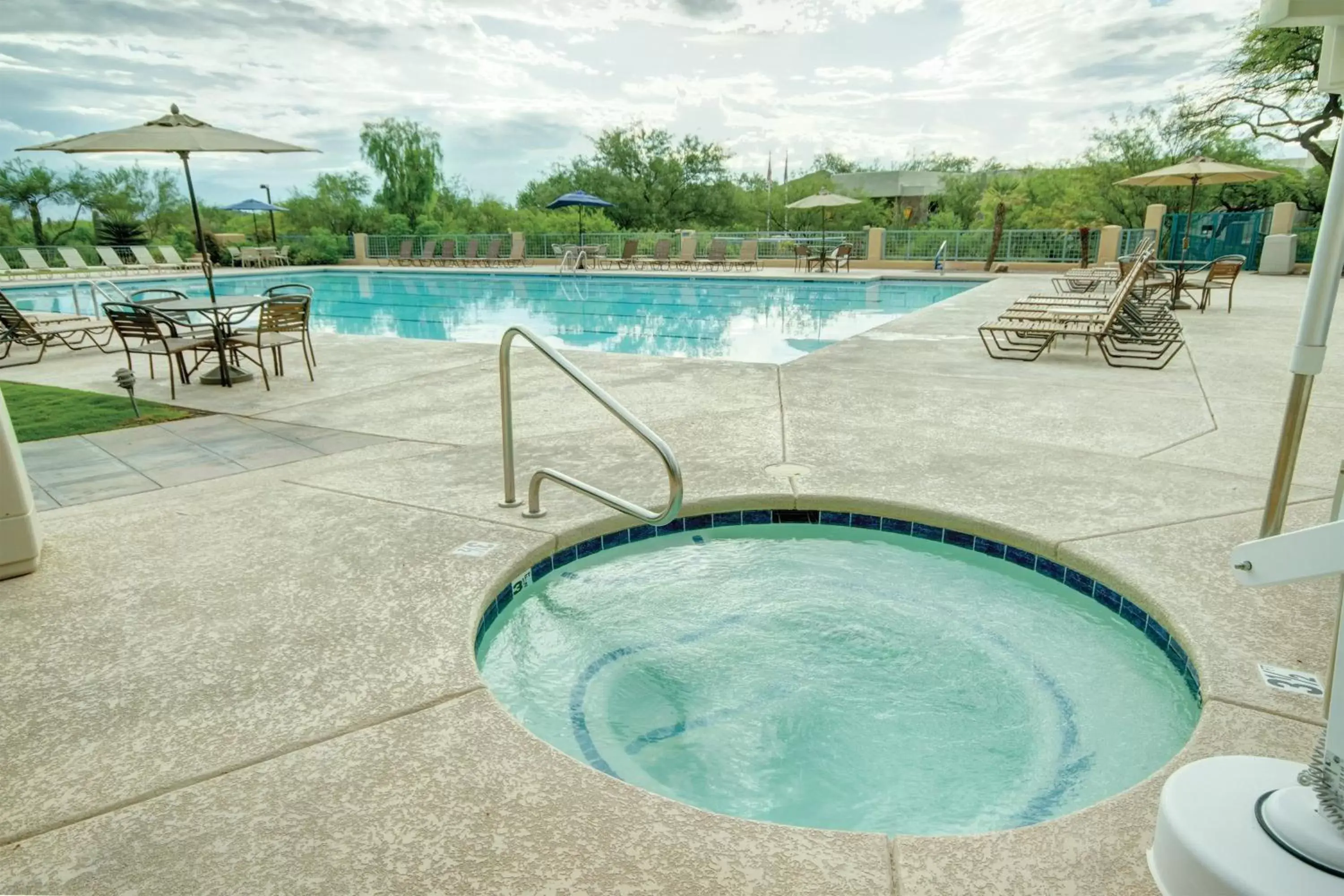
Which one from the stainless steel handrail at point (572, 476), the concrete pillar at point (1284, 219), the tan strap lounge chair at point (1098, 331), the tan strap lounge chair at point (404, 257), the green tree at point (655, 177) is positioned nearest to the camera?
the stainless steel handrail at point (572, 476)

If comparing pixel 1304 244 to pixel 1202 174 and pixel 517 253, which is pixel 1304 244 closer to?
pixel 1202 174

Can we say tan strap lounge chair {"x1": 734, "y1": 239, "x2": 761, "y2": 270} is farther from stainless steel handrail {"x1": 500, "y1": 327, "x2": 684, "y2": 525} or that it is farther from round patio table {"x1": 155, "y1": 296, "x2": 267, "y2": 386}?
stainless steel handrail {"x1": 500, "y1": 327, "x2": 684, "y2": 525}

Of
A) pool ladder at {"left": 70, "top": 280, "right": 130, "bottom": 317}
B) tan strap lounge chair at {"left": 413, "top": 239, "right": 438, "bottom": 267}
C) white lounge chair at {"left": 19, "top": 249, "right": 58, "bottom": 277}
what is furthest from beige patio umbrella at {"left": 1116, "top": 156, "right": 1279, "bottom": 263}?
white lounge chair at {"left": 19, "top": 249, "right": 58, "bottom": 277}

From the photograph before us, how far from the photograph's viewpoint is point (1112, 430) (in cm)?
481

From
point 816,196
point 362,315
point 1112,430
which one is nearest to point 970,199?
point 816,196

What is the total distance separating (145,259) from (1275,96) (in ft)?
108

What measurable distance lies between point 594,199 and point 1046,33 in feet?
84.8

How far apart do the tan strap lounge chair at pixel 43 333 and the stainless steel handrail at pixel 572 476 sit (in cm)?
647

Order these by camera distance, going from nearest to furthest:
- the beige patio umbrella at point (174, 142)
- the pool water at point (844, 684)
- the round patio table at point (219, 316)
→ 1. the pool water at point (844, 684)
2. the beige patio umbrella at point (174, 142)
3. the round patio table at point (219, 316)

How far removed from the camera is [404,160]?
3481 centimetres

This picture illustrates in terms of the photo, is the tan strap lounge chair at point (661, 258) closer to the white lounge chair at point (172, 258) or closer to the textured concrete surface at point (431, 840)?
the white lounge chair at point (172, 258)

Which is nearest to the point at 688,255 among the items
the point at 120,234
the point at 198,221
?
the point at 198,221

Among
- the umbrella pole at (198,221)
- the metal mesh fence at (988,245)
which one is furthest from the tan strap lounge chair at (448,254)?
the umbrella pole at (198,221)

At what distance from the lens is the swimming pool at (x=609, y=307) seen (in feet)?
34.2
